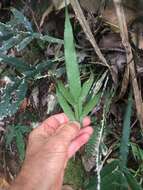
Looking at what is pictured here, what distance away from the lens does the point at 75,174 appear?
178cm

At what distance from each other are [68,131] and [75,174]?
0.58 meters

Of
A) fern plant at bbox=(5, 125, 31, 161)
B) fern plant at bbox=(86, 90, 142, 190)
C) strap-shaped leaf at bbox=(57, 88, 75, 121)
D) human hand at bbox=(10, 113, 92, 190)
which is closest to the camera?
human hand at bbox=(10, 113, 92, 190)

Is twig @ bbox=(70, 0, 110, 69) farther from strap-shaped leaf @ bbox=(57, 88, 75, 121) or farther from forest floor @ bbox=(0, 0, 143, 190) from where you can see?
strap-shaped leaf @ bbox=(57, 88, 75, 121)

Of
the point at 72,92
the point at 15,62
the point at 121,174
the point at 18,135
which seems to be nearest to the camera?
the point at 72,92

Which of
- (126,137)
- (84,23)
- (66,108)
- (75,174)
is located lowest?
(75,174)

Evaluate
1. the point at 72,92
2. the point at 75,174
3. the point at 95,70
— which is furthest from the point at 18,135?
Result: the point at 72,92

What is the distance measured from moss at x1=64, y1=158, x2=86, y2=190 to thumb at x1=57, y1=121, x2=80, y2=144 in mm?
504

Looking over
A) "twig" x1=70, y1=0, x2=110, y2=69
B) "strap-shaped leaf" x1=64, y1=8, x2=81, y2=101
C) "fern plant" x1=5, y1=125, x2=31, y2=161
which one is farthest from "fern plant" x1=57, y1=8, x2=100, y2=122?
"fern plant" x1=5, y1=125, x2=31, y2=161

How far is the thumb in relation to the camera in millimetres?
1225

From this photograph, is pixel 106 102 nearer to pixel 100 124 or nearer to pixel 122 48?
pixel 100 124

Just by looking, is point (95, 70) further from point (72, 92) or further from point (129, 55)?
point (72, 92)

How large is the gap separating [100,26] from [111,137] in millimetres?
363

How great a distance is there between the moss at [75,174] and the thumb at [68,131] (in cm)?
50

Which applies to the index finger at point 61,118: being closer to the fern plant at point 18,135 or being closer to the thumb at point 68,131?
the thumb at point 68,131
